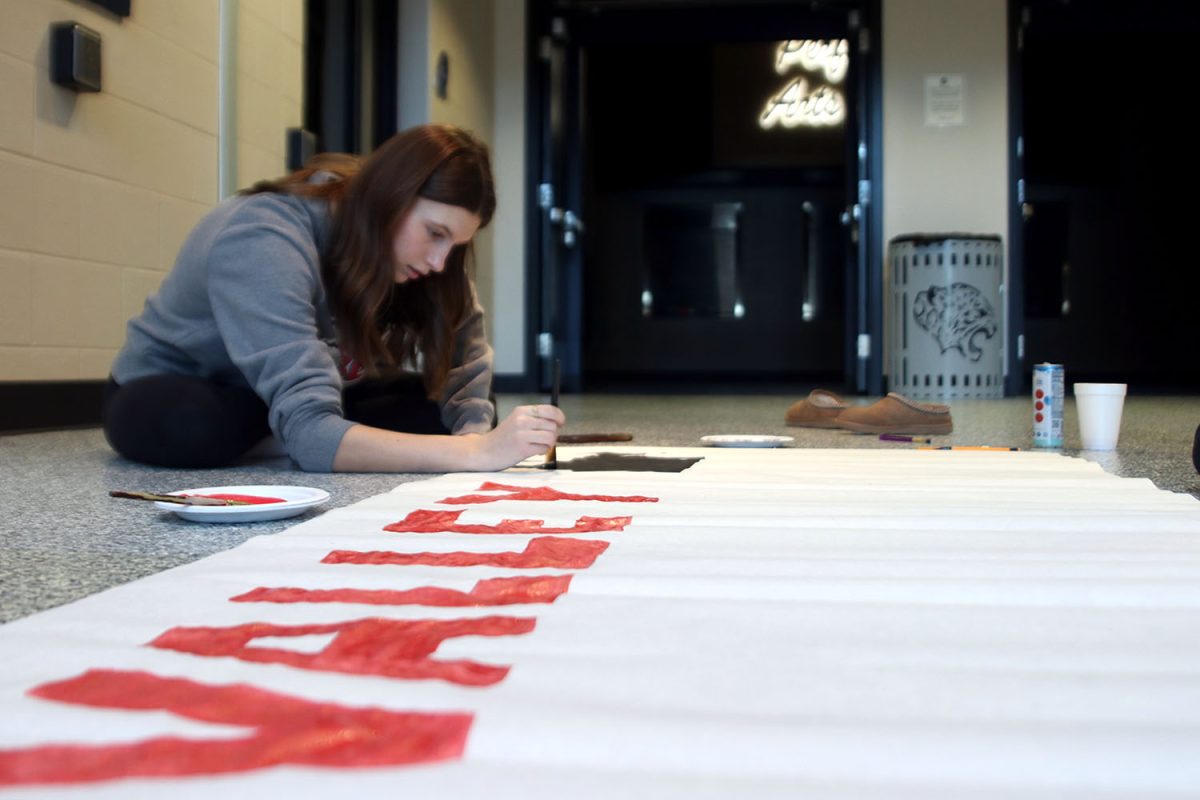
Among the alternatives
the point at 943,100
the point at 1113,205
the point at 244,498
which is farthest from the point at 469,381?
the point at 1113,205

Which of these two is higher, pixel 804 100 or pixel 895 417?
pixel 804 100

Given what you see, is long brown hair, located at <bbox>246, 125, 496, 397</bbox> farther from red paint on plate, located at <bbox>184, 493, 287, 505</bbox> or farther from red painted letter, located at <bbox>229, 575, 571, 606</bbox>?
red painted letter, located at <bbox>229, 575, 571, 606</bbox>

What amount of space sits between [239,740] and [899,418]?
2276 millimetres

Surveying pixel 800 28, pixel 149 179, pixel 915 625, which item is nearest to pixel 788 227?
pixel 800 28

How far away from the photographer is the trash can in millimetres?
5023

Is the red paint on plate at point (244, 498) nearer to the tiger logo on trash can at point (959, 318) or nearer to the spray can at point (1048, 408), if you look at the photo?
the spray can at point (1048, 408)

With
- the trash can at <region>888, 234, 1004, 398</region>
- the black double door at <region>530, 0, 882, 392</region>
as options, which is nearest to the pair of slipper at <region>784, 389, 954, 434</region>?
the trash can at <region>888, 234, 1004, 398</region>

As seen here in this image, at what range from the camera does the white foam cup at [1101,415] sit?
85.7 inches

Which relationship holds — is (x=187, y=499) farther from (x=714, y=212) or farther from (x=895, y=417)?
(x=714, y=212)

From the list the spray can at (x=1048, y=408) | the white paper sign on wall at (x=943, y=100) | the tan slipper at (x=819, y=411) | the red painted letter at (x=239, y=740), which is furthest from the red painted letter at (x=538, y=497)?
the white paper sign on wall at (x=943, y=100)

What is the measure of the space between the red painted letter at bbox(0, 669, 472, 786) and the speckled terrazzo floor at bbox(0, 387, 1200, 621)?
0.30m

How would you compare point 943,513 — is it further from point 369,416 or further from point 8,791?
point 369,416

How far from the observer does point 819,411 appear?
9.40ft

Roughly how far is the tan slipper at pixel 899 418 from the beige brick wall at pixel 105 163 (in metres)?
1.93
